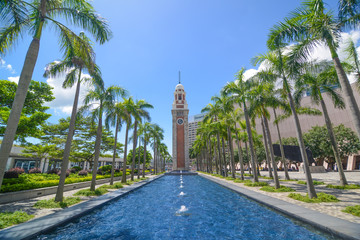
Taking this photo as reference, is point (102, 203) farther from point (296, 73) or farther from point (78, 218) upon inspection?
point (296, 73)

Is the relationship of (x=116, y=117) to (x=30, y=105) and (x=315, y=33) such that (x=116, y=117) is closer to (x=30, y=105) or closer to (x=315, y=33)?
(x=30, y=105)

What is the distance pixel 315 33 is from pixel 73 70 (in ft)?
45.6

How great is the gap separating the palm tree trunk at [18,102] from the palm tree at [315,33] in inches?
433

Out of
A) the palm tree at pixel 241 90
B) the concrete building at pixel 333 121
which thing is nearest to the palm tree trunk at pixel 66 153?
the palm tree at pixel 241 90

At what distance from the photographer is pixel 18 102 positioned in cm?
568

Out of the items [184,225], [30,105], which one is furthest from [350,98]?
[30,105]

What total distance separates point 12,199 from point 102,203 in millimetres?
5539

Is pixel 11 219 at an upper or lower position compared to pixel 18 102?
lower

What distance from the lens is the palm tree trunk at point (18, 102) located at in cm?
534

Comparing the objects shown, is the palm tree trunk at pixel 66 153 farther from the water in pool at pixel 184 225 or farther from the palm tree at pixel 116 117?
the palm tree at pixel 116 117

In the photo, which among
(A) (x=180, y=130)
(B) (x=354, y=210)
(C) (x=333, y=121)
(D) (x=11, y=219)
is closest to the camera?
(D) (x=11, y=219)

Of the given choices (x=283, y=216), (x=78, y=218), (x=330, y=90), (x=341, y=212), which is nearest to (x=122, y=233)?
(x=78, y=218)

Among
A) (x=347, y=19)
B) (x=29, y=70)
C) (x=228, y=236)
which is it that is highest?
(x=347, y=19)

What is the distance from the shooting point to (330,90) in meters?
14.2
